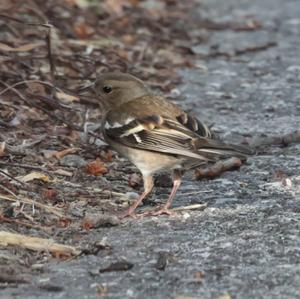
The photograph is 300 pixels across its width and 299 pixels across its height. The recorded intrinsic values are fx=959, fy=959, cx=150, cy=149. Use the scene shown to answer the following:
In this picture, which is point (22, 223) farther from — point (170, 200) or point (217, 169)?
point (217, 169)

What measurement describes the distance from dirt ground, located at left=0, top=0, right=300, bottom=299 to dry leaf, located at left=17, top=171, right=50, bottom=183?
0.04 feet

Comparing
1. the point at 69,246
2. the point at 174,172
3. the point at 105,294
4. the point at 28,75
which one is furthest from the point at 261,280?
the point at 28,75

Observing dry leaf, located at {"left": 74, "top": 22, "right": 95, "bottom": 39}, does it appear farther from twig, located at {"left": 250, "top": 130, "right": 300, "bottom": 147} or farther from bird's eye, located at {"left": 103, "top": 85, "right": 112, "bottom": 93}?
bird's eye, located at {"left": 103, "top": 85, "right": 112, "bottom": 93}

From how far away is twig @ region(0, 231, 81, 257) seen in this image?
5.22 meters

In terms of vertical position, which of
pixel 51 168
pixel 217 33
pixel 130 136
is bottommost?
pixel 217 33

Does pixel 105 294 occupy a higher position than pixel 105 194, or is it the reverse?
pixel 105 294

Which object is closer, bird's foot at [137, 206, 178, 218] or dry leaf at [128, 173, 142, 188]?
bird's foot at [137, 206, 178, 218]

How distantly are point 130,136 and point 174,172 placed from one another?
409 millimetres

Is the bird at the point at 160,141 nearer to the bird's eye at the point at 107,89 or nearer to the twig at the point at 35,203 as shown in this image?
the bird's eye at the point at 107,89

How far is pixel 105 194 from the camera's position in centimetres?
652

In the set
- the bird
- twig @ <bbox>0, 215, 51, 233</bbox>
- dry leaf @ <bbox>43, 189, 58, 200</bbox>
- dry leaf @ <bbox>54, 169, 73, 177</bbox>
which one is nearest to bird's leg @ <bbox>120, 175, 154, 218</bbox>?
the bird

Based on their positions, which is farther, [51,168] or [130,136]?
[51,168]

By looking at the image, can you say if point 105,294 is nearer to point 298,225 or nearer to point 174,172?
point 298,225

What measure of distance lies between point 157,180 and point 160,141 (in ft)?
3.03
